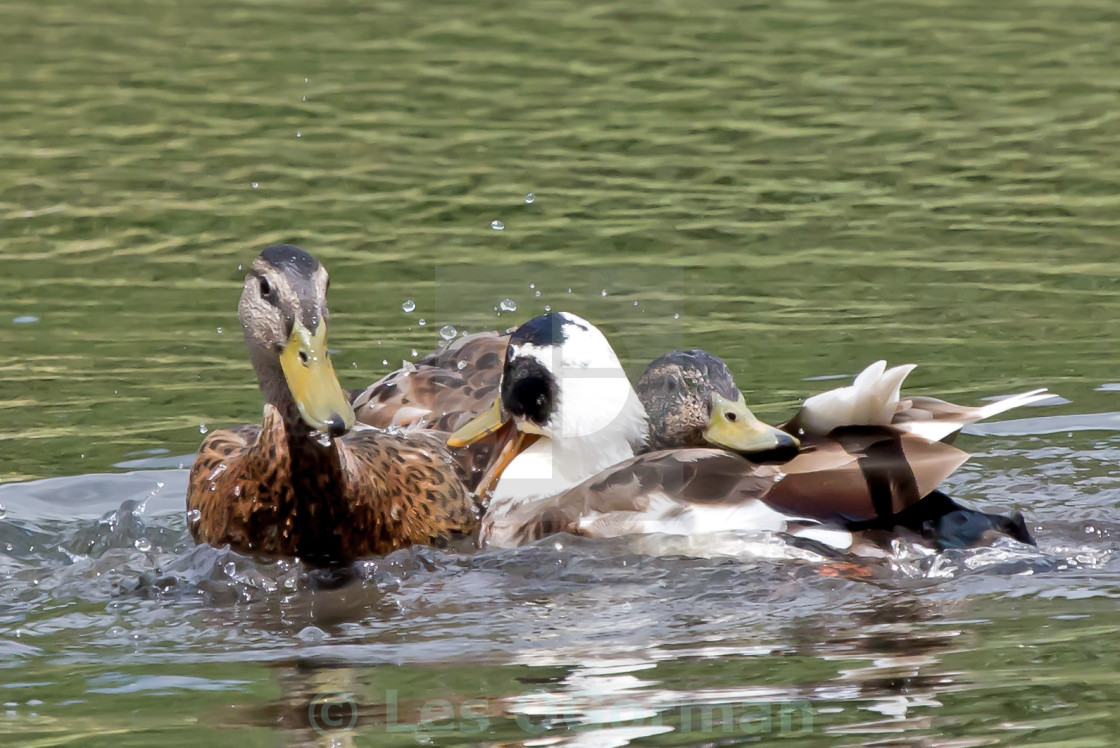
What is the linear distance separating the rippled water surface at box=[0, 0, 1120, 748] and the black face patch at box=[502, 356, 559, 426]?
63 cm

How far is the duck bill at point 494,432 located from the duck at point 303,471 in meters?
0.14

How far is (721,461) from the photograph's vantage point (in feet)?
21.4

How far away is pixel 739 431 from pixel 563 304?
2813 millimetres

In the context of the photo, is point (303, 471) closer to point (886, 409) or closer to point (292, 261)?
point (292, 261)

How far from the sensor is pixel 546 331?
7.14 metres

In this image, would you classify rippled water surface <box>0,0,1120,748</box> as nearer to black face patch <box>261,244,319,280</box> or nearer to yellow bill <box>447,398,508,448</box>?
yellow bill <box>447,398,508,448</box>

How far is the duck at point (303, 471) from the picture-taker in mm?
6348

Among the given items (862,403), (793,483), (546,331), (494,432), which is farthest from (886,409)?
(494,432)

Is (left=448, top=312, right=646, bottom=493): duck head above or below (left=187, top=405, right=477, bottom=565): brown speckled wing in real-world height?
above

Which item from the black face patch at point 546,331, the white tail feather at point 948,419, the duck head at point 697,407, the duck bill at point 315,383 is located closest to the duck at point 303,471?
the duck bill at point 315,383

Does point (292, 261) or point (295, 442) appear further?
point (295, 442)

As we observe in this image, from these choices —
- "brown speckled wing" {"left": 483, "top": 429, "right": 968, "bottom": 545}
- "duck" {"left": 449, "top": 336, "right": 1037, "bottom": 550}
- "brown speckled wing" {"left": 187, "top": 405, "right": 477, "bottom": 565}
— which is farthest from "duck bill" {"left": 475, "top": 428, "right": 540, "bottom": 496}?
"brown speckled wing" {"left": 483, "top": 429, "right": 968, "bottom": 545}

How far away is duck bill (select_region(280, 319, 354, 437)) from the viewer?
6.15 m

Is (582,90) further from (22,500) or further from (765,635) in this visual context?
(765,635)
